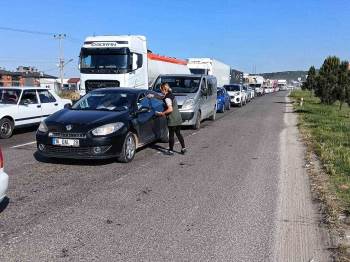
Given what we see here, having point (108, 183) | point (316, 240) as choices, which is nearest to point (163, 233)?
point (316, 240)

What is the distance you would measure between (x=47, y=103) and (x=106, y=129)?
23.3 ft

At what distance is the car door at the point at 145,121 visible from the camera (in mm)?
10734

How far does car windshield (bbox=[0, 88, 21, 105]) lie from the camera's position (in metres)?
14.7

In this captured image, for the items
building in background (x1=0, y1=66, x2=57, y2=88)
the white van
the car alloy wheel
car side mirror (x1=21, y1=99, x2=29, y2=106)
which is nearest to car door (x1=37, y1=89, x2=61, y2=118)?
car side mirror (x1=21, y1=99, x2=29, y2=106)

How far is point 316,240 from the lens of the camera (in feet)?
17.3

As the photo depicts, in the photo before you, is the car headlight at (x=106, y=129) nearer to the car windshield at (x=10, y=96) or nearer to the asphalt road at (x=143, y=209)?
the asphalt road at (x=143, y=209)

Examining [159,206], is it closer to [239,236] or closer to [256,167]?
[239,236]

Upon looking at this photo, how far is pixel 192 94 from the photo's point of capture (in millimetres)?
17594

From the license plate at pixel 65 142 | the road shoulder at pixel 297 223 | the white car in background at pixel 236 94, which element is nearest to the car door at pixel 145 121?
the license plate at pixel 65 142

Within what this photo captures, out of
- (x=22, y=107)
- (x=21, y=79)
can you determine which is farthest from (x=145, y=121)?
(x=21, y=79)

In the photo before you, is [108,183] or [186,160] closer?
[108,183]

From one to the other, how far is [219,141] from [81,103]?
4.63m

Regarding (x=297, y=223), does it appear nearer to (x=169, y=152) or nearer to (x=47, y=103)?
(x=169, y=152)

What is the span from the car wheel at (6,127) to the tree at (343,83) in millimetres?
22141
